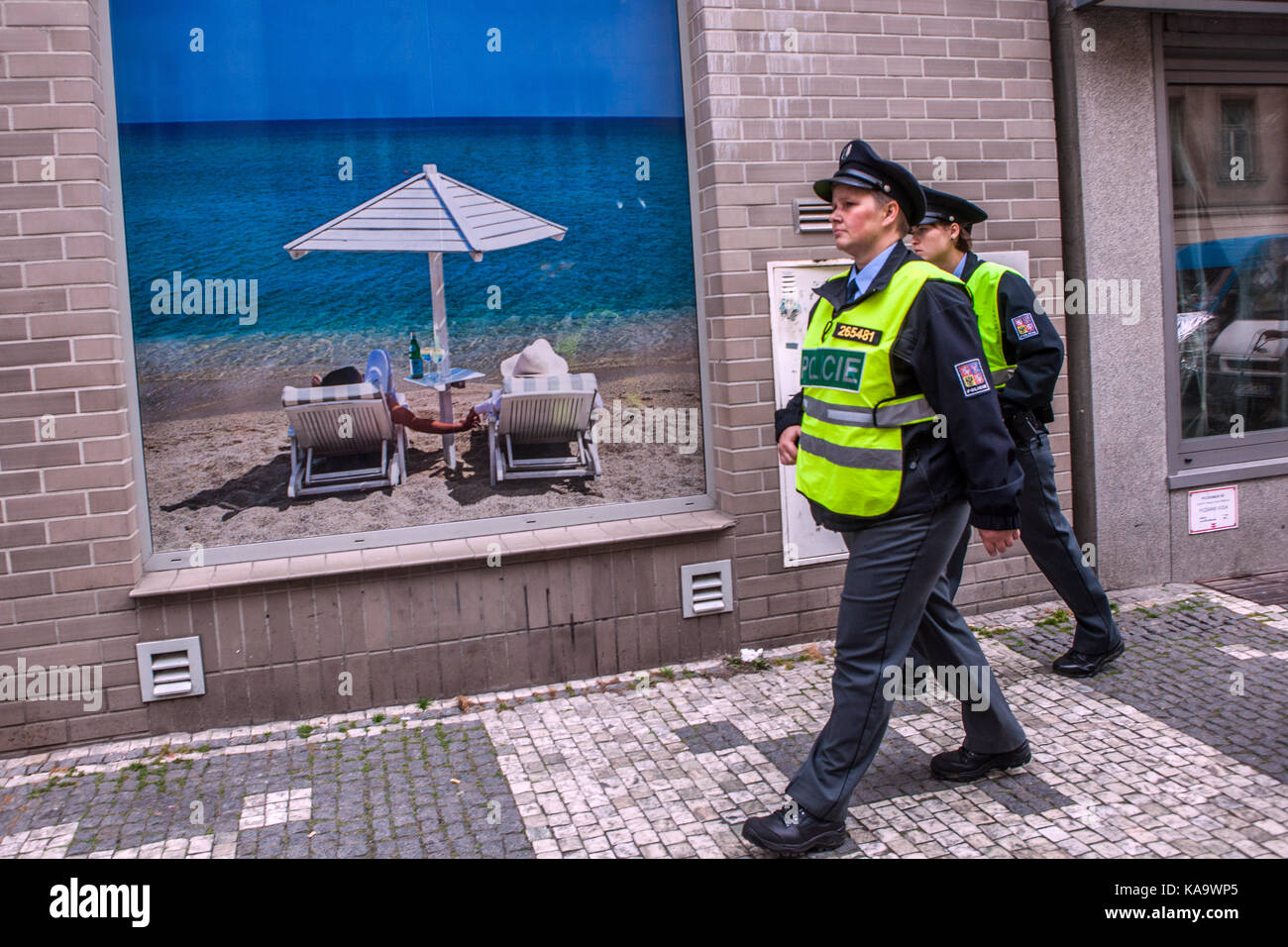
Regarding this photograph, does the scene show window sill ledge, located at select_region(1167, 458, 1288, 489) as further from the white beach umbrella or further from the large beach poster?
the white beach umbrella

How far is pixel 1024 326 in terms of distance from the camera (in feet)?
15.9

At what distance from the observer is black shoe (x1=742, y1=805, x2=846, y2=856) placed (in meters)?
3.71

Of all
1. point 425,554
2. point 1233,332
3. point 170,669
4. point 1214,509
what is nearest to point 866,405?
point 425,554

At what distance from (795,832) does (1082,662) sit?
227 cm

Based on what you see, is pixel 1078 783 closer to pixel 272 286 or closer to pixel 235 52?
Answer: pixel 272 286

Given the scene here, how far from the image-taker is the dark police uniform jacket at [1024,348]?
15.9 ft

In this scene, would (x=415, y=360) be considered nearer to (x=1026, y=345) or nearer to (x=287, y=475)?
(x=287, y=475)

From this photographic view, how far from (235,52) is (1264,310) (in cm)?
628

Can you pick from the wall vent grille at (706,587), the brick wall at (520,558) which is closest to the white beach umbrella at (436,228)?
the brick wall at (520,558)

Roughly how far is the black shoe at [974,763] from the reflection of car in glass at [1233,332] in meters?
3.63

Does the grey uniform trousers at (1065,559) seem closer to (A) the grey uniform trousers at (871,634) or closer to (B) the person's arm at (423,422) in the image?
(A) the grey uniform trousers at (871,634)

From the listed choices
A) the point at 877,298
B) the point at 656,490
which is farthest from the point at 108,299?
the point at 877,298

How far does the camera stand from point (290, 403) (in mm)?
5449

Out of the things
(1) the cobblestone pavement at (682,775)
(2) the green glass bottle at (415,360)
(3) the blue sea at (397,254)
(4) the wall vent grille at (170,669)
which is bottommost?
(1) the cobblestone pavement at (682,775)
